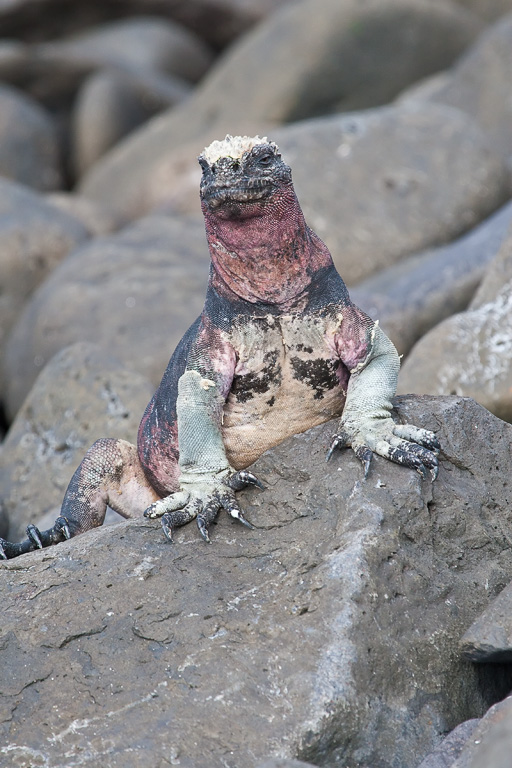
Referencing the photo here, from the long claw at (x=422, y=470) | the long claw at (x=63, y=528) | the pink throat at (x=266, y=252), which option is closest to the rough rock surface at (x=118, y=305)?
the long claw at (x=63, y=528)

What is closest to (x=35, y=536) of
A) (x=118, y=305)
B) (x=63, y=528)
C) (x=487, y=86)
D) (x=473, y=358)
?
(x=63, y=528)

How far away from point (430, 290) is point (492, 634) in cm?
546

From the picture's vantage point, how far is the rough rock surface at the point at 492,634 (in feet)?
12.3

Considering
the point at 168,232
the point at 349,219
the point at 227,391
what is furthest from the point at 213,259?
the point at 168,232

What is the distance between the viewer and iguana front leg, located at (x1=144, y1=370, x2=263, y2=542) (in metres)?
4.38

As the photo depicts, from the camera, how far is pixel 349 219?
35.1 ft

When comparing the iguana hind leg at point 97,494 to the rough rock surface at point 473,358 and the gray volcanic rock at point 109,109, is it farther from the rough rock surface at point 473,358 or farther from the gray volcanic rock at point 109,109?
the gray volcanic rock at point 109,109

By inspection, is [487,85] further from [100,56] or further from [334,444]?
[334,444]

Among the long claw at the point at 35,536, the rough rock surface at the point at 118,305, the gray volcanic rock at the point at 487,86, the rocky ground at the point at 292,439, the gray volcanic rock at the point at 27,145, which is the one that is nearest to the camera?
the rocky ground at the point at 292,439

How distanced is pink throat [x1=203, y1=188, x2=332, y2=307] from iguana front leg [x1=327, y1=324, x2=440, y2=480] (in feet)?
1.45

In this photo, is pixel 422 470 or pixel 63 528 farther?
pixel 63 528

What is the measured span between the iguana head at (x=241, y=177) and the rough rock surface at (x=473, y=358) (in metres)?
2.99

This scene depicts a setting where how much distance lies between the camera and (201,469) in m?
4.47

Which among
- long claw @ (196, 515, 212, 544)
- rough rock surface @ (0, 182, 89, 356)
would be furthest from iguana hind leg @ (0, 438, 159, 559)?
rough rock surface @ (0, 182, 89, 356)
